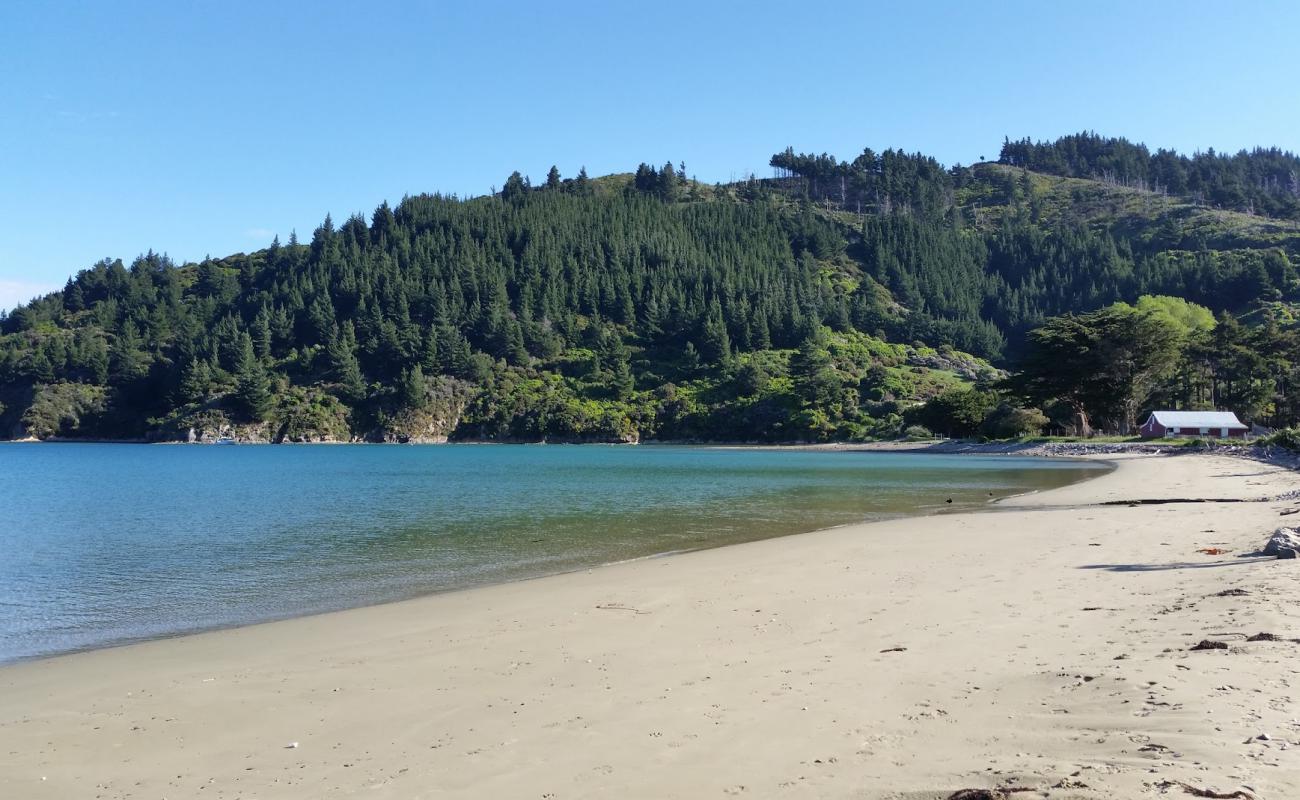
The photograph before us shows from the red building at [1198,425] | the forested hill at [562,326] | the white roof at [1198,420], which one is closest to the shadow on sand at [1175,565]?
the red building at [1198,425]

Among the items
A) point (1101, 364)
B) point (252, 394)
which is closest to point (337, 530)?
point (1101, 364)

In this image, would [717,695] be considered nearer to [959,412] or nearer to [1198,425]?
[1198,425]

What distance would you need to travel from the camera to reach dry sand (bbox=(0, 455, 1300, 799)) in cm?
545

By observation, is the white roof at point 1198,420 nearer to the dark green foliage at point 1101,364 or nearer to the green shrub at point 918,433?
the dark green foliage at point 1101,364

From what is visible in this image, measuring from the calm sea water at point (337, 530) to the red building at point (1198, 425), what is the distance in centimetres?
3116

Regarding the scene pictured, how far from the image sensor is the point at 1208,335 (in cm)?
8662

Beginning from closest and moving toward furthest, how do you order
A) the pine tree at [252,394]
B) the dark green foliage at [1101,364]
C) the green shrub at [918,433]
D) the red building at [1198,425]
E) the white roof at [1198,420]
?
the red building at [1198,425]
the white roof at [1198,420]
the dark green foliage at [1101,364]
the green shrub at [918,433]
the pine tree at [252,394]

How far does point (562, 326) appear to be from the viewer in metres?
156

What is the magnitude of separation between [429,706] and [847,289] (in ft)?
585

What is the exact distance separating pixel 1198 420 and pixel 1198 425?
26.9 inches

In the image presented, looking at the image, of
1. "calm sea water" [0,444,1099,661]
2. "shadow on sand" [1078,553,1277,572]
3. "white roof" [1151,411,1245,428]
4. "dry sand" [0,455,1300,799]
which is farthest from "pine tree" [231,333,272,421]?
"shadow on sand" [1078,553,1277,572]

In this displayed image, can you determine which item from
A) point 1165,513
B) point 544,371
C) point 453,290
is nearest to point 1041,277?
point 544,371

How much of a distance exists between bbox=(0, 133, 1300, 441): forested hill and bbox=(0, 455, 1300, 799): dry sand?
Answer: 96703mm

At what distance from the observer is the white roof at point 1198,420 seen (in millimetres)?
72938
